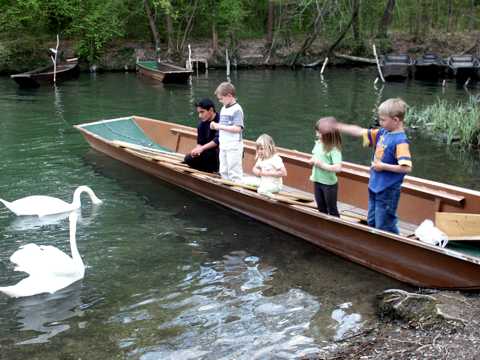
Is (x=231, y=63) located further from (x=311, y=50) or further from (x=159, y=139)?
(x=159, y=139)

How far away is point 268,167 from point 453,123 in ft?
23.7

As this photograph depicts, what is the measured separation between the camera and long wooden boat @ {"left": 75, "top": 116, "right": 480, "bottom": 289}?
5.59 metres

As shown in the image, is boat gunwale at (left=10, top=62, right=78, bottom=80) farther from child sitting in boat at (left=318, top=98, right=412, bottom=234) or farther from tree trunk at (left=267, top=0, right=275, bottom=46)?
child sitting in boat at (left=318, top=98, right=412, bottom=234)

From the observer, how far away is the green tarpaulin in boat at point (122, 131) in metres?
12.1

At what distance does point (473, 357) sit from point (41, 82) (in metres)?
22.5

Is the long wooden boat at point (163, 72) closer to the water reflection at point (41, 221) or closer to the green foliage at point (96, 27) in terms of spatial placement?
the green foliage at point (96, 27)

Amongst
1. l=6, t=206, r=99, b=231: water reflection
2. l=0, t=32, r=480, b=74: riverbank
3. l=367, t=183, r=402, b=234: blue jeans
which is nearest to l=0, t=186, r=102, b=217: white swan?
l=6, t=206, r=99, b=231: water reflection

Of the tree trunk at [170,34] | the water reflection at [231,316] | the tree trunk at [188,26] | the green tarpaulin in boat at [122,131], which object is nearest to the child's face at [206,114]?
the water reflection at [231,316]

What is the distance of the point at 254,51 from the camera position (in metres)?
32.2

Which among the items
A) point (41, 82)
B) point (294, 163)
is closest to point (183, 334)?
point (294, 163)

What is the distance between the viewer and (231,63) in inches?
1217

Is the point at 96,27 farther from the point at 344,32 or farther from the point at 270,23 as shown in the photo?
the point at 344,32

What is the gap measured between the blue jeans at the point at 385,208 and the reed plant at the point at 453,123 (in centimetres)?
689

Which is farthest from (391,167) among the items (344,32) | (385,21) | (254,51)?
(385,21)
